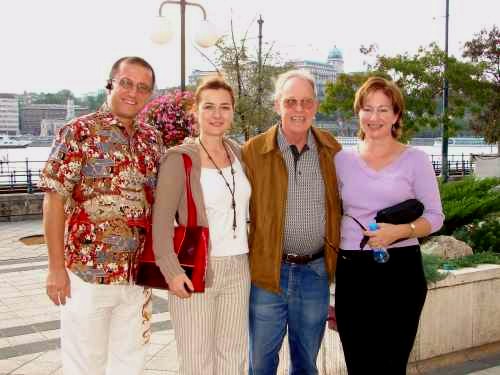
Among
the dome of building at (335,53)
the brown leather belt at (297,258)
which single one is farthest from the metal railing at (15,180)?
the dome of building at (335,53)

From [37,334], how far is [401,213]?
12.8 ft

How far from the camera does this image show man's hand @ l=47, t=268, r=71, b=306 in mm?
2564

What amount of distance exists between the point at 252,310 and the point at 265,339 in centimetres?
17

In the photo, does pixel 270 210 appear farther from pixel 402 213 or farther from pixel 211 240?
pixel 402 213

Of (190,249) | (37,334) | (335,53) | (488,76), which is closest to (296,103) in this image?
(190,249)

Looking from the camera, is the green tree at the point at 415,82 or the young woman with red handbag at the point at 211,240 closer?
the young woman with red handbag at the point at 211,240

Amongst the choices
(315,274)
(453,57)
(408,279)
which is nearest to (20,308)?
(315,274)

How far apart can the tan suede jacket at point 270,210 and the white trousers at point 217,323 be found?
109 mm

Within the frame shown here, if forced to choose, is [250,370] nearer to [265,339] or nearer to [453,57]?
[265,339]

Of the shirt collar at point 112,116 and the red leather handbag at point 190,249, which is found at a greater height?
the shirt collar at point 112,116

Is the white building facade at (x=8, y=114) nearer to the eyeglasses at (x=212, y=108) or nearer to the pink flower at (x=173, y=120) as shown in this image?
the pink flower at (x=173, y=120)

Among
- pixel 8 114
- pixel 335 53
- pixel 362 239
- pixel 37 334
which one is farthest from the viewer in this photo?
pixel 335 53

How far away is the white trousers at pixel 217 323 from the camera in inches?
105

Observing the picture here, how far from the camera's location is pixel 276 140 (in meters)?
2.98
